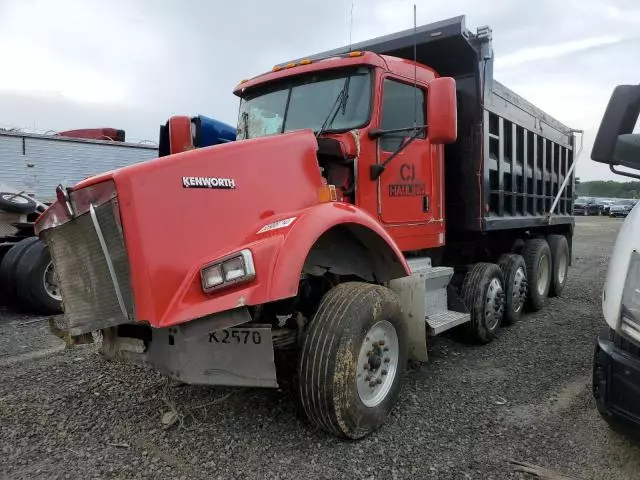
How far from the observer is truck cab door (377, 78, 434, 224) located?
4.25m

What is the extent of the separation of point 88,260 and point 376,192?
225 centimetres

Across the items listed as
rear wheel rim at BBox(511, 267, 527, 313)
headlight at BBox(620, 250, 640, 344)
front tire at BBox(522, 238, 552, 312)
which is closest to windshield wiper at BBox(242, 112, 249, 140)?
headlight at BBox(620, 250, 640, 344)

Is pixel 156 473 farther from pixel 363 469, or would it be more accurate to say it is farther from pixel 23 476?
pixel 363 469

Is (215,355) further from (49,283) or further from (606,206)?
(606,206)

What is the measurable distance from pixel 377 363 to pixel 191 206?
1.61 metres

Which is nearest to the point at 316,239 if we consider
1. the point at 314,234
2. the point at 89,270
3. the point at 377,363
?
the point at 314,234

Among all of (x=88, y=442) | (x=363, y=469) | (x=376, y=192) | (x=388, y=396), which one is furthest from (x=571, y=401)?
(x=88, y=442)

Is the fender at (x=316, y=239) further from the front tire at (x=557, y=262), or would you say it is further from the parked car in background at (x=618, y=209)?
the parked car in background at (x=618, y=209)

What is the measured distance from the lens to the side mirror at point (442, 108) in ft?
12.0

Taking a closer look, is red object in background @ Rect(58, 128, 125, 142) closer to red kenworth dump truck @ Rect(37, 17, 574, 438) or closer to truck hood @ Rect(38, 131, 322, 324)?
red kenworth dump truck @ Rect(37, 17, 574, 438)

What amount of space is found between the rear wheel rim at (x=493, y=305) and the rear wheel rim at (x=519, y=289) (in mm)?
582

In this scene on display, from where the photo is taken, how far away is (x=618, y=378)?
257 cm

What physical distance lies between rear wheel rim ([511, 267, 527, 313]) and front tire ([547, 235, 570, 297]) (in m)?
1.73

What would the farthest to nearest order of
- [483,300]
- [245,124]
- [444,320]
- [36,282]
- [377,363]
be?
1. [36,282]
2. [483,300]
3. [245,124]
4. [444,320]
5. [377,363]
